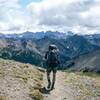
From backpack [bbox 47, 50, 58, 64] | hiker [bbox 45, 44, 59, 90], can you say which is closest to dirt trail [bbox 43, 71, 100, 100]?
hiker [bbox 45, 44, 59, 90]

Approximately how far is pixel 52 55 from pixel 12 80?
4230 mm

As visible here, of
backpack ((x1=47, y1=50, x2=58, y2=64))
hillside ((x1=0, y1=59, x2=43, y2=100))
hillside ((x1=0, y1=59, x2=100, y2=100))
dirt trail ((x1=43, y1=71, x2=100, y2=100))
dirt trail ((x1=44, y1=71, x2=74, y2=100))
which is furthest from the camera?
backpack ((x1=47, y1=50, x2=58, y2=64))

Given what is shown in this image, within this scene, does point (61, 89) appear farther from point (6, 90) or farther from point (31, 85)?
point (6, 90)

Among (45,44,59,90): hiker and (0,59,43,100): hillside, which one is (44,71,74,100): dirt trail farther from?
Result: (45,44,59,90): hiker

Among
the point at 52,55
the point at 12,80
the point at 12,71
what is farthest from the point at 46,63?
the point at 12,71

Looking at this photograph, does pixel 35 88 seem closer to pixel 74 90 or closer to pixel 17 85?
pixel 17 85

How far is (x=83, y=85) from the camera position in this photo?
116 feet

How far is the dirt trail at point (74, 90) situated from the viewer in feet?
97.3

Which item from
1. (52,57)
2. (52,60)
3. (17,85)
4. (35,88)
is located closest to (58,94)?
(35,88)

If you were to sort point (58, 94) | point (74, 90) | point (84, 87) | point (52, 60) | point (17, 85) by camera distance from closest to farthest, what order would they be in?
point (58, 94)
point (17, 85)
point (52, 60)
point (74, 90)
point (84, 87)

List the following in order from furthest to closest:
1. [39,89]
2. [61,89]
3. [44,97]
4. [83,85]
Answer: [83,85], [61,89], [39,89], [44,97]

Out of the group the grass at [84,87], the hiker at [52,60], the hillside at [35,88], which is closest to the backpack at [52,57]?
the hiker at [52,60]

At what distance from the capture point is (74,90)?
107 ft

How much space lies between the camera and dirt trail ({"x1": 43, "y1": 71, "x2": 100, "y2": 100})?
29672 mm
